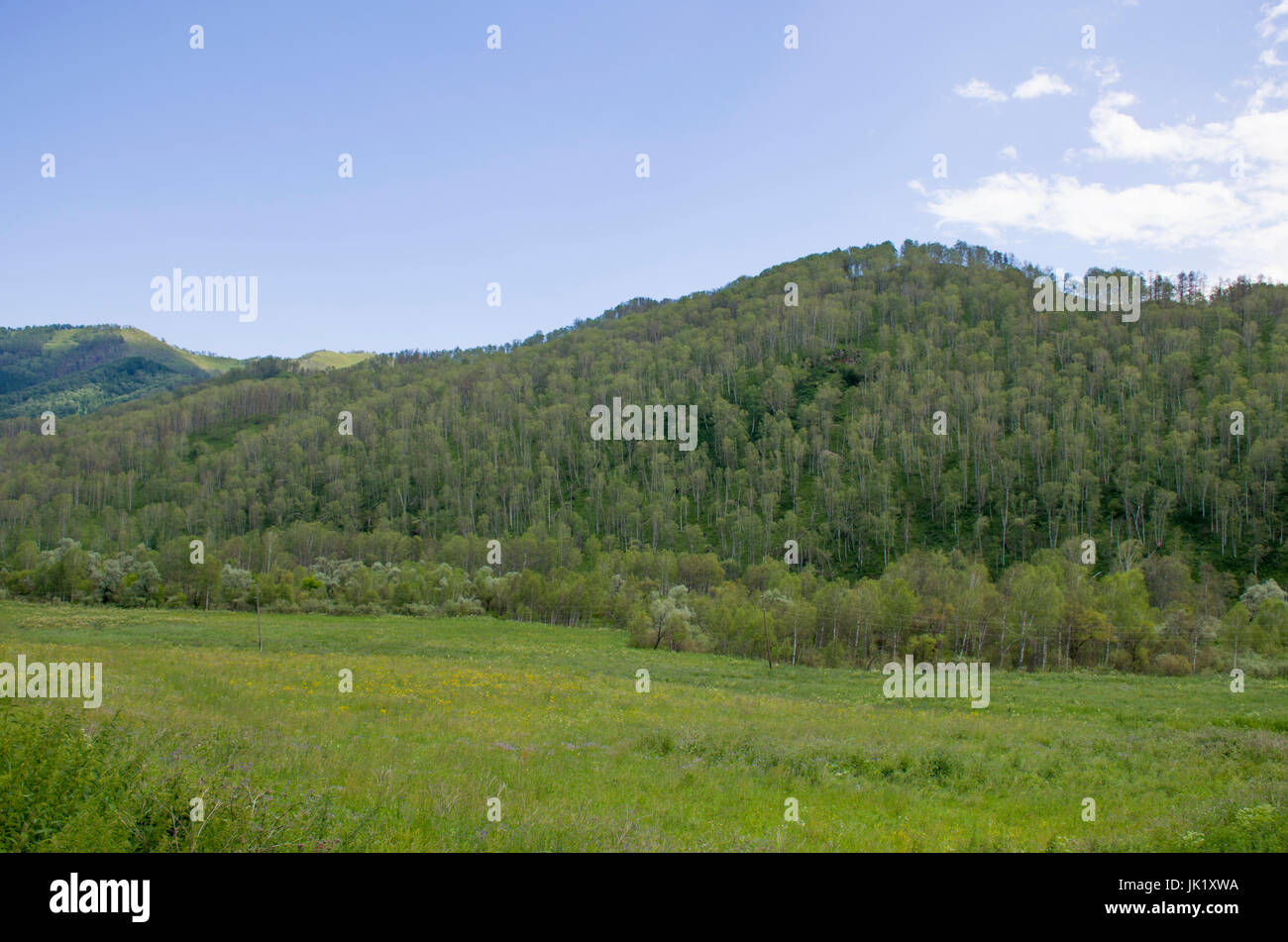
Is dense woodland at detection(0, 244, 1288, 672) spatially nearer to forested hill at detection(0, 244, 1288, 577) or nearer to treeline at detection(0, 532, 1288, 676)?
treeline at detection(0, 532, 1288, 676)

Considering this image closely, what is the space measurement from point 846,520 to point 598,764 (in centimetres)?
13361

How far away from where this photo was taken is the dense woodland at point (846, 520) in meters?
68.8

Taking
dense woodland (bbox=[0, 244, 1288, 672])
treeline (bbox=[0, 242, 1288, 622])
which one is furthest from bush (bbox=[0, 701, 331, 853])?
treeline (bbox=[0, 242, 1288, 622])

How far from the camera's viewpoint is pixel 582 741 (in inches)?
805

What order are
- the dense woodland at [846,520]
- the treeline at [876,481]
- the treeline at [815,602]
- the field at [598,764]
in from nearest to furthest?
the field at [598,764] → the treeline at [815,602] → the dense woodland at [846,520] → the treeline at [876,481]

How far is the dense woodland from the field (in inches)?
1136

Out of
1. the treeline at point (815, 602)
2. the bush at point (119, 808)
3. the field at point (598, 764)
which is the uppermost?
the bush at point (119, 808)

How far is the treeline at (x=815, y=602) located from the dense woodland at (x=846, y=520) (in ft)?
1.13

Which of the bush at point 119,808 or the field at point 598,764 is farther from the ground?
the bush at point 119,808

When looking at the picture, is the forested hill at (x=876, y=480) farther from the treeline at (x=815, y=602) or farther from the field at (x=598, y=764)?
the field at (x=598, y=764)

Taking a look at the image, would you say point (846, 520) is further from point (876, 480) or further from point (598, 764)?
point (598, 764)

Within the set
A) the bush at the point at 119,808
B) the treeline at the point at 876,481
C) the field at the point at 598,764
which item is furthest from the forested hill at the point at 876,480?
the bush at the point at 119,808

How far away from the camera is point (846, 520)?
14375 centimetres

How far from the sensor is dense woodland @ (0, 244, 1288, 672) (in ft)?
226
